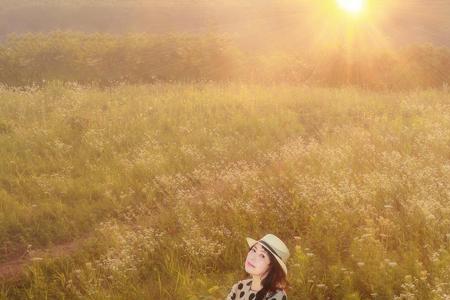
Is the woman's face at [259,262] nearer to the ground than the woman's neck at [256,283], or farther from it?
farther from it

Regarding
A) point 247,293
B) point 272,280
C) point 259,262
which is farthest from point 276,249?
point 247,293

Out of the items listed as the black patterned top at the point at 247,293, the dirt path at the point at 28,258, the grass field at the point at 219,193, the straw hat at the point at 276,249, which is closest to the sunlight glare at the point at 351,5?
the grass field at the point at 219,193

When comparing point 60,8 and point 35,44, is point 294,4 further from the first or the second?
point 35,44

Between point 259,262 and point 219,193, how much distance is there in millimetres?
4729

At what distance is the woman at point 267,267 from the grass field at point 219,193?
1373 millimetres

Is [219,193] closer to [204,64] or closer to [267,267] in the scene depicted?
[267,267]

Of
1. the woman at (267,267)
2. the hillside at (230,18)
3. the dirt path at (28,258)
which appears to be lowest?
the dirt path at (28,258)

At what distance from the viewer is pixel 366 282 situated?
6.41 meters

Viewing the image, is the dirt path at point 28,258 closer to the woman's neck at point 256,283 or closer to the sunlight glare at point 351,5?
the woman's neck at point 256,283

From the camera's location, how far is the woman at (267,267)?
4.77 m

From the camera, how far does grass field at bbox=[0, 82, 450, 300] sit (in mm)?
6930

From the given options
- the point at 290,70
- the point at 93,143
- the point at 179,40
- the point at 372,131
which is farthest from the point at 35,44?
the point at 372,131

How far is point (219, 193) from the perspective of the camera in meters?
9.52

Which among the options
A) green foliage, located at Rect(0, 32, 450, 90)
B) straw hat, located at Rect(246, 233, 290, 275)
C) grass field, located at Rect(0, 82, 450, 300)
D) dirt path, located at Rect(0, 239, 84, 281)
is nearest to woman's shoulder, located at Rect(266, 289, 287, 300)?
straw hat, located at Rect(246, 233, 290, 275)
